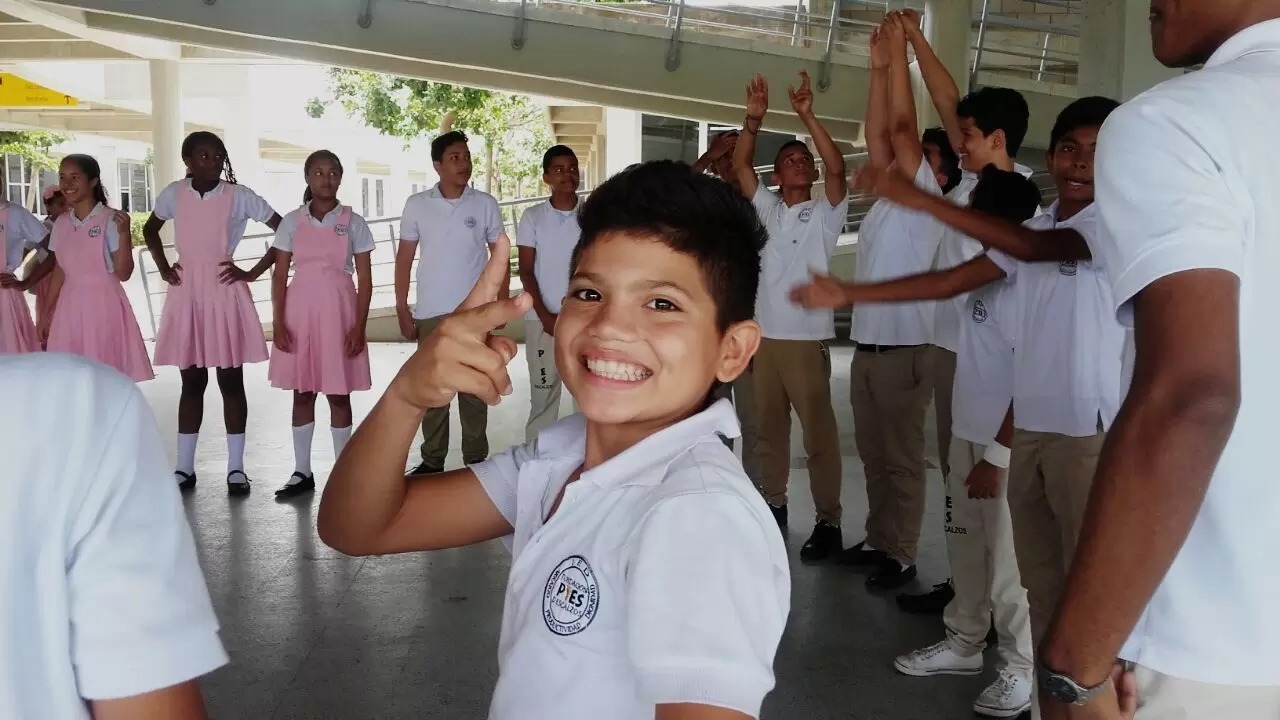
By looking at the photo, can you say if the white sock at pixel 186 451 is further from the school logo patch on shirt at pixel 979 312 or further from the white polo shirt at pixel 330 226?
the school logo patch on shirt at pixel 979 312

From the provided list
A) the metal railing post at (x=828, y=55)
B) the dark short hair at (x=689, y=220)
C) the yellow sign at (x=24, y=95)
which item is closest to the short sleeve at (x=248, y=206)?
the dark short hair at (x=689, y=220)

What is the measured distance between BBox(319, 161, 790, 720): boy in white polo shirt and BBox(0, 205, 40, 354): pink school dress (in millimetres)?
5218

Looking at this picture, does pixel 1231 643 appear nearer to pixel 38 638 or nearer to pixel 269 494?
pixel 38 638

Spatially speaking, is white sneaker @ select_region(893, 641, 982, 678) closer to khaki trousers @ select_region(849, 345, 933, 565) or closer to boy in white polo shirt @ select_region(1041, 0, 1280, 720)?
khaki trousers @ select_region(849, 345, 933, 565)

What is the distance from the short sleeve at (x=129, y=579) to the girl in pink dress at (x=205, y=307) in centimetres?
443

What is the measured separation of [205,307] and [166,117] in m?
11.4

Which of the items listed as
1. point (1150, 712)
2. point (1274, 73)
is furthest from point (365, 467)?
point (1274, 73)

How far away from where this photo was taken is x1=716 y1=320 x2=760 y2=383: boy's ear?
4.09 feet

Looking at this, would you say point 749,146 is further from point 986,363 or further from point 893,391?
point 986,363

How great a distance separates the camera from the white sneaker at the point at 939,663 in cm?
294

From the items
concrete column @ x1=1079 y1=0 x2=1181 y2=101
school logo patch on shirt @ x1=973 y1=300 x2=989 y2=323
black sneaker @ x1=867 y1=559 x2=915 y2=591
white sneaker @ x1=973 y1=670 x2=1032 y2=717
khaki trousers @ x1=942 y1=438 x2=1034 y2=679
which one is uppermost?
concrete column @ x1=1079 y1=0 x2=1181 y2=101

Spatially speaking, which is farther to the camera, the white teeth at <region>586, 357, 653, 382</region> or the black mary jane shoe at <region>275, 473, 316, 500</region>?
the black mary jane shoe at <region>275, 473, 316, 500</region>

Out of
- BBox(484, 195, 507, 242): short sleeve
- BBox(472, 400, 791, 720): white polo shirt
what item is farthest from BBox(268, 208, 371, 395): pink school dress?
BBox(472, 400, 791, 720): white polo shirt

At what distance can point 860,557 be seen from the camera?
3930mm
